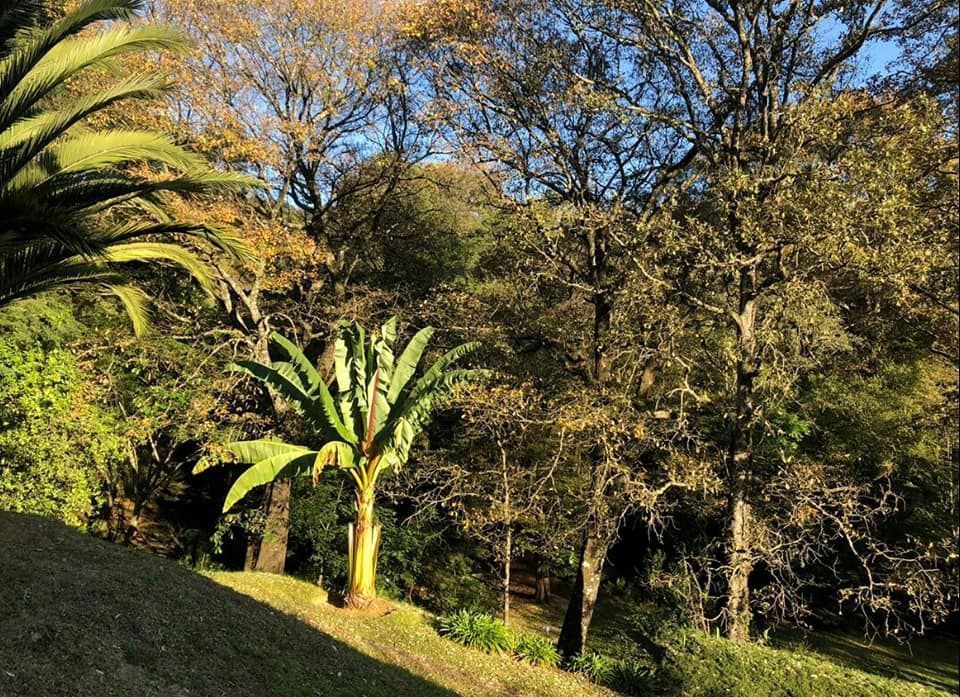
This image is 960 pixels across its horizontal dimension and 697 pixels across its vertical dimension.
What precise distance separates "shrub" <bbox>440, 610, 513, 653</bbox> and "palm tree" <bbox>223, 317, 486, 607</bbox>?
1503 mm

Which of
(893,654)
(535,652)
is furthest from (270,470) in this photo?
(893,654)

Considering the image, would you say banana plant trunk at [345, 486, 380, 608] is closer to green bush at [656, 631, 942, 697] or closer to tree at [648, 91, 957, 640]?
green bush at [656, 631, 942, 697]

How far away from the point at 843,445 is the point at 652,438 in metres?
7.01

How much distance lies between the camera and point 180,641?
628 centimetres

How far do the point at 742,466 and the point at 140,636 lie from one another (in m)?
8.58

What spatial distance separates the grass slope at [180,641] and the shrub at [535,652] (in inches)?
12.9

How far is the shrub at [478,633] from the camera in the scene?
34.6 ft

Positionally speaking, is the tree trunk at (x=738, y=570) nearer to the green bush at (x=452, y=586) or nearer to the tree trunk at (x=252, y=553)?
the green bush at (x=452, y=586)

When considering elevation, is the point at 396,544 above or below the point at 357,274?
below

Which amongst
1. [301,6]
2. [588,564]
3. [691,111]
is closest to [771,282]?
[691,111]

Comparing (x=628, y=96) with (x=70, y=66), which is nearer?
(x=70, y=66)

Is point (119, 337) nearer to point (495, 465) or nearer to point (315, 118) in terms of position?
point (315, 118)

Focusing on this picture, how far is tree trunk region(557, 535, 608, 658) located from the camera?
38.0 feet

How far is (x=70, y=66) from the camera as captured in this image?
671 cm
